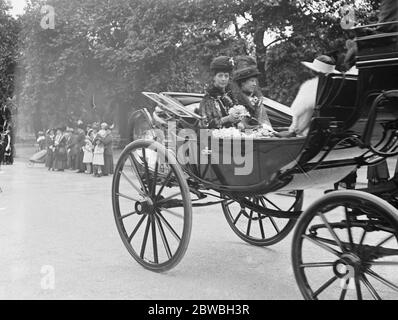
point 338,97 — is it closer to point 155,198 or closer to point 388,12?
point 388,12

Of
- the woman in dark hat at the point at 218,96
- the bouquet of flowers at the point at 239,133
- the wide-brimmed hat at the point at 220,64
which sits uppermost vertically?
the wide-brimmed hat at the point at 220,64

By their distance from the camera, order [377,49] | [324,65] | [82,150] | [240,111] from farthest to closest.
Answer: [82,150]
[240,111]
[324,65]
[377,49]

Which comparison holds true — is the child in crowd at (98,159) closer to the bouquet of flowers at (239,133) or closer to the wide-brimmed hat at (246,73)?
the wide-brimmed hat at (246,73)

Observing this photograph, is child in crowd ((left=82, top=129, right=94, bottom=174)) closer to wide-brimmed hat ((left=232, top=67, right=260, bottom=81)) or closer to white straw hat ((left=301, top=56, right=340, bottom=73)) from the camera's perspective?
wide-brimmed hat ((left=232, top=67, right=260, bottom=81))

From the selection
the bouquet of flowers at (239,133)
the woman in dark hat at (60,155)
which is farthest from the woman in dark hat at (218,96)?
the woman in dark hat at (60,155)

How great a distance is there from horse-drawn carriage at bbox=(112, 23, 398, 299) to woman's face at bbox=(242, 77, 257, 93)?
0.43 metres

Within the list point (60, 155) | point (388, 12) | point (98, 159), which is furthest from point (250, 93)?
point (60, 155)

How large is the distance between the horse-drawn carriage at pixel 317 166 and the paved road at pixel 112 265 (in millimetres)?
218

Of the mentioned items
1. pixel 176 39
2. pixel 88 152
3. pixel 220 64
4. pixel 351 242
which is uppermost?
pixel 176 39

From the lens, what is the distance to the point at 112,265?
178 inches

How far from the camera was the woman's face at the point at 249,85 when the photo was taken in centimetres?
440

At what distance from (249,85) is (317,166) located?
1190 mm

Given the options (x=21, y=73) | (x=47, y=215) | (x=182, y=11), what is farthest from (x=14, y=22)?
(x=47, y=215)

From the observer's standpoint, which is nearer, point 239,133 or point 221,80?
point 239,133
